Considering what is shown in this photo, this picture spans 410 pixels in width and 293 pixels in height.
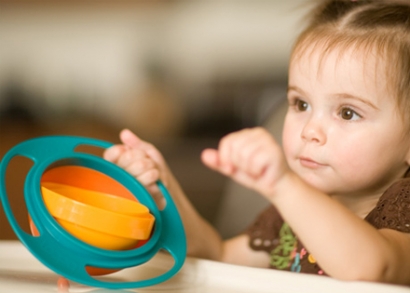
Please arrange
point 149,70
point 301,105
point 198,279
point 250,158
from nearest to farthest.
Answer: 1. point 250,158
2. point 198,279
3. point 301,105
4. point 149,70

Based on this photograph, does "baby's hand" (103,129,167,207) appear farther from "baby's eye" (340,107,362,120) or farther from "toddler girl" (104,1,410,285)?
"baby's eye" (340,107,362,120)

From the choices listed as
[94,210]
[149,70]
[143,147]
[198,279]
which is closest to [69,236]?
[94,210]

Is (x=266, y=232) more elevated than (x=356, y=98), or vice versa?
(x=356, y=98)

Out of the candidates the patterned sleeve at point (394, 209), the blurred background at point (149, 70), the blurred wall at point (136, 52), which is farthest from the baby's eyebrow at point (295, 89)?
the blurred wall at point (136, 52)

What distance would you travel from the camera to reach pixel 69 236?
582mm

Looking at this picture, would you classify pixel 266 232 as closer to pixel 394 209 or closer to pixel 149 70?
pixel 394 209

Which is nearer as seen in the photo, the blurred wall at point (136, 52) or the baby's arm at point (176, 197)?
the baby's arm at point (176, 197)

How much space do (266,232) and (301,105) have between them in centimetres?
25

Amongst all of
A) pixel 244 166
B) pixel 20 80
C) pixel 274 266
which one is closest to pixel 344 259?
pixel 244 166

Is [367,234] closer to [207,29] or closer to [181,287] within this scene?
[181,287]

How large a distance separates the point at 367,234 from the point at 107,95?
8.03 ft

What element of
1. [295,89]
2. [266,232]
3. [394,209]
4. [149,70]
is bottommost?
[149,70]

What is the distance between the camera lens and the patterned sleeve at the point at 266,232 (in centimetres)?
93

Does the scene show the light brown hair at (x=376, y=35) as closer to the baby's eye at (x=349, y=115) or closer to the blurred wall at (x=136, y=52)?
the baby's eye at (x=349, y=115)
